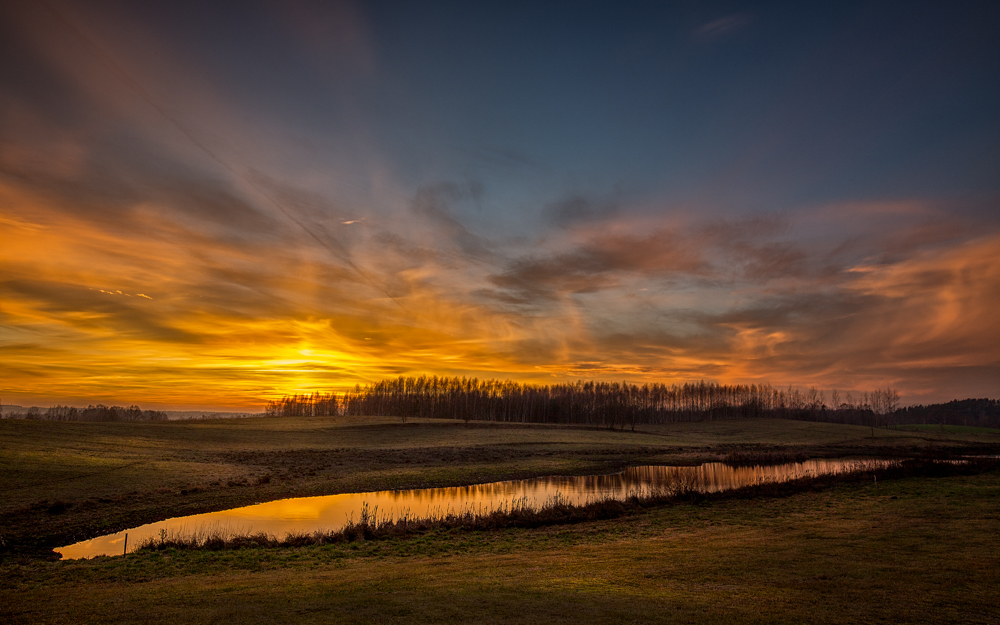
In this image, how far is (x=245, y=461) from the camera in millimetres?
51656

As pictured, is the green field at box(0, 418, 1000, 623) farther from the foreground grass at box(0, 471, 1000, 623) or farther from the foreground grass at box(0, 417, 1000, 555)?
the foreground grass at box(0, 417, 1000, 555)

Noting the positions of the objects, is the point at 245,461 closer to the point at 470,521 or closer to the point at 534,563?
the point at 470,521

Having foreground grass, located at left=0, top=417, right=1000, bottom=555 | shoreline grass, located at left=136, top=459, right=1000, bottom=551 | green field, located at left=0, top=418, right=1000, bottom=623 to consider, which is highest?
green field, located at left=0, top=418, right=1000, bottom=623

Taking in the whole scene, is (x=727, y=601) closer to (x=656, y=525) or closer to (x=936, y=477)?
(x=656, y=525)

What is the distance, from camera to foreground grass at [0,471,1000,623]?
11.0 meters

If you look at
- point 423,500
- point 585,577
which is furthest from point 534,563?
point 423,500

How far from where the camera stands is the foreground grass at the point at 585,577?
11.0 metres

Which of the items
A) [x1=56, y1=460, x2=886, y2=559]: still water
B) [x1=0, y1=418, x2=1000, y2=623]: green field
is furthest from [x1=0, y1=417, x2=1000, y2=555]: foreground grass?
[x1=56, y1=460, x2=886, y2=559]: still water

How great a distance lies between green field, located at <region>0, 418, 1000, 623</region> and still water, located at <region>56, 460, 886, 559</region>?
2.06m

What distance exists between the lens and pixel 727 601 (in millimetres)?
11453

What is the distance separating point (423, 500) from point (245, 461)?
1106 inches

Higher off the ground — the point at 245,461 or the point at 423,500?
the point at 423,500

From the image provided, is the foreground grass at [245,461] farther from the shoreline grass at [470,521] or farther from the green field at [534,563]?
the shoreline grass at [470,521]

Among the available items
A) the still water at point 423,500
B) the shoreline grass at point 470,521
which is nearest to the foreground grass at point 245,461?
the still water at point 423,500
